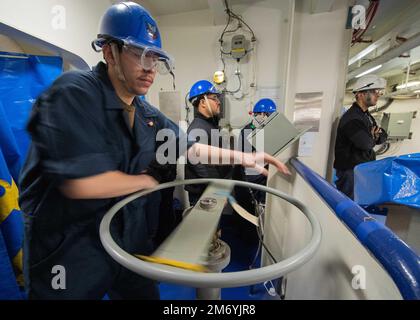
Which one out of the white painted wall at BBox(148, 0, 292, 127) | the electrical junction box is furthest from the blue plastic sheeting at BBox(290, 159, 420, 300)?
the electrical junction box

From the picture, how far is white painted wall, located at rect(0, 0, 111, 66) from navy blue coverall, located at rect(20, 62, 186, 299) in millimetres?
789

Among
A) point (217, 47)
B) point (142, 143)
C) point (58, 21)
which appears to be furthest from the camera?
point (217, 47)

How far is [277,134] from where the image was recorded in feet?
3.46

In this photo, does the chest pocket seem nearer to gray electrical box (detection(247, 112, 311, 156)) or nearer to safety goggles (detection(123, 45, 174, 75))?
safety goggles (detection(123, 45, 174, 75))

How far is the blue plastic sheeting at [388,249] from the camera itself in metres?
0.30

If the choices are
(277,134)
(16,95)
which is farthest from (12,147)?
(277,134)

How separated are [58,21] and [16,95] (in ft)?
1.92

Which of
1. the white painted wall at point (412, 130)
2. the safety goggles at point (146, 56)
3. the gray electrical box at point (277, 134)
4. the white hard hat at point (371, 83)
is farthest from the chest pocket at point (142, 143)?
the white painted wall at point (412, 130)

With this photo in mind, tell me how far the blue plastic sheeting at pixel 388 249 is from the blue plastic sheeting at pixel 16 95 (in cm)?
154

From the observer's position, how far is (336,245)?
0.67m

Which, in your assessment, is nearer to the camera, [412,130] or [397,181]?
[397,181]

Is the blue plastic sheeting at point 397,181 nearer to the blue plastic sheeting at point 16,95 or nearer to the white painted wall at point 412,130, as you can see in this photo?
the blue plastic sheeting at point 16,95

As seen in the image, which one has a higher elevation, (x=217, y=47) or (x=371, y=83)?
(x=217, y=47)

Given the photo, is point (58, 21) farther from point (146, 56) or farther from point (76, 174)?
point (76, 174)
